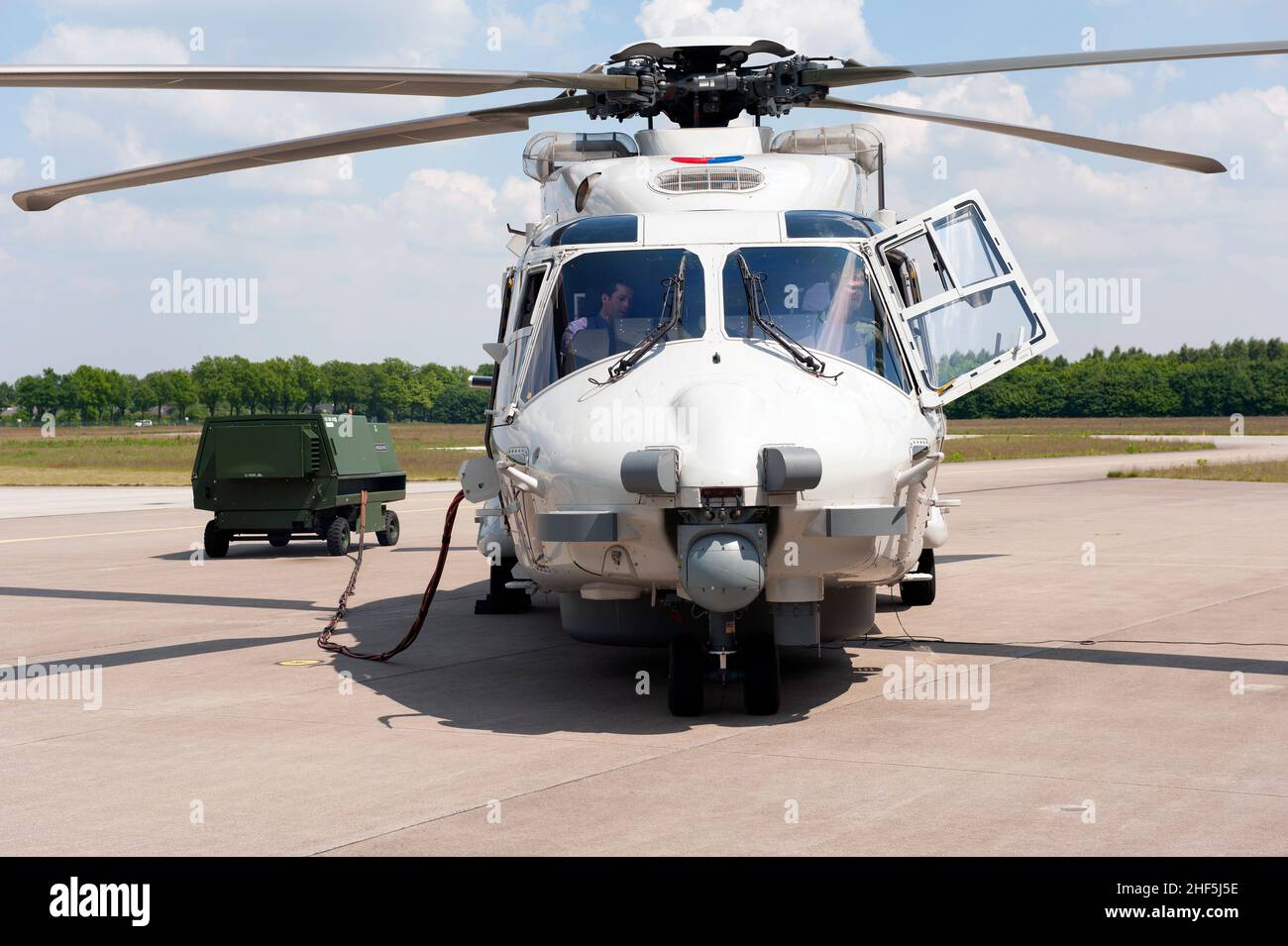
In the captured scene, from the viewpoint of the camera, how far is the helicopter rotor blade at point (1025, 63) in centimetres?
802

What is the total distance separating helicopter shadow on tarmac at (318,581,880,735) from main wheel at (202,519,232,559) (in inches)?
258

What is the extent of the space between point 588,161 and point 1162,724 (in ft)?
16.9

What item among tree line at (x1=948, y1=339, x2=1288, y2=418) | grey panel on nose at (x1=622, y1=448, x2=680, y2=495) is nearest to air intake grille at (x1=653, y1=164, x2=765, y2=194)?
grey panel on nose at (x1=622, y1=448, x2=680, y2=495)

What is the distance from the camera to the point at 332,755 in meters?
7.06

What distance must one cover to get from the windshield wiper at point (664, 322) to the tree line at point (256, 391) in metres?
141

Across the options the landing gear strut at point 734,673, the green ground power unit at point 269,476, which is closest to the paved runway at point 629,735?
the landing gear strut at point 734,673

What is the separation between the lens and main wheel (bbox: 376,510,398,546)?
778 inches

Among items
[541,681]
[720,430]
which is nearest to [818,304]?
[720,430]

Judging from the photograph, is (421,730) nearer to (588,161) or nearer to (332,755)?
(332,755)

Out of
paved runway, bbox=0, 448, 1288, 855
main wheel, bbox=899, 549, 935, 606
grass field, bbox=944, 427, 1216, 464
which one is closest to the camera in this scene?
paved runway, bbox=0, 448, 1288, 855

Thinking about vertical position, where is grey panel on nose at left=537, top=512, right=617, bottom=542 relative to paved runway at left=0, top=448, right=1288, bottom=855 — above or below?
above

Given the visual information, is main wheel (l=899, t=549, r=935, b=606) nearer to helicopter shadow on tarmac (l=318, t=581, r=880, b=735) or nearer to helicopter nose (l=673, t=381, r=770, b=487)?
helicopter shadow on tarmac (l=318, t=581, r=880, b=735)

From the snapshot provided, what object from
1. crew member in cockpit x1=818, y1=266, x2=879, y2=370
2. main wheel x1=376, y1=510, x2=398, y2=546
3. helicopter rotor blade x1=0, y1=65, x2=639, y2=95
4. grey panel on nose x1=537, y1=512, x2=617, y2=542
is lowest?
main wheel x1=376, y1=510, x2=398, y2=546

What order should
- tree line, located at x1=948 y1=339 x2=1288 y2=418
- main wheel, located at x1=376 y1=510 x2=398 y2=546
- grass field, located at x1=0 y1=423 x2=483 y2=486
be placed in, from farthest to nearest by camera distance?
tree line, located at x1=948 y1=339 x2=1288 y2=418, grass field, located at x1=0 y1=423 x2=483 y2=486, main wheel, located at x1=376 y1=510 x2=398 y2=546
